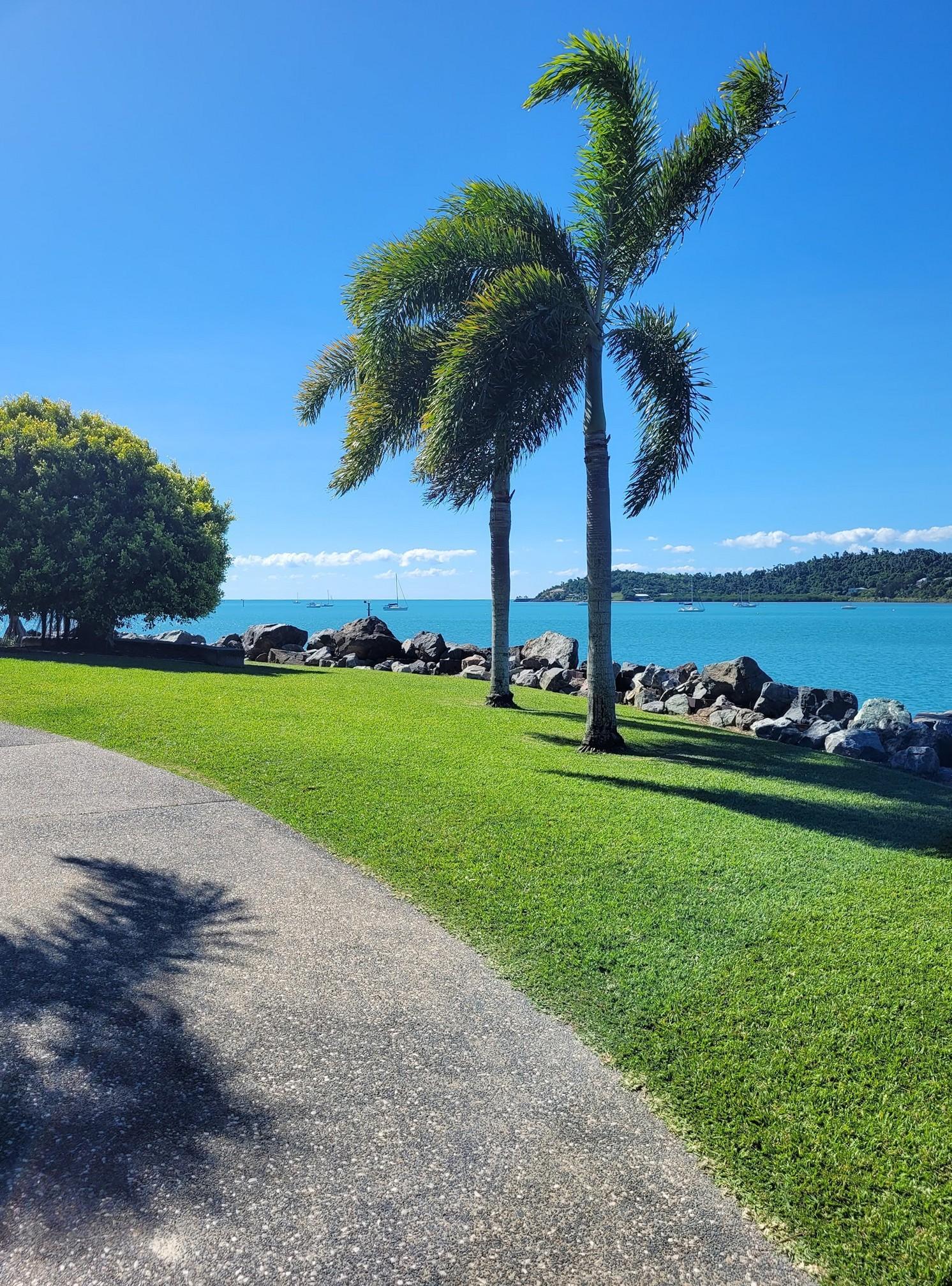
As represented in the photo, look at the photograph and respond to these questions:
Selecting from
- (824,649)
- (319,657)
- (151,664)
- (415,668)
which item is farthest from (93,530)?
(824,649)

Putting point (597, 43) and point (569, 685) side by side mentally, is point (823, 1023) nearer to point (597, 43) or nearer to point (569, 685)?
point (597, 43)

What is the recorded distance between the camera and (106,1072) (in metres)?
3.45

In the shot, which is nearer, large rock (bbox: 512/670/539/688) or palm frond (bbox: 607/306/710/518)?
palm frond (bbox: 607/306/710/518)

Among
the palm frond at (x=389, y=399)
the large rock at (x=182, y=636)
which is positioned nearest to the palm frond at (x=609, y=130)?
the palm frond at (x=389, y=399)

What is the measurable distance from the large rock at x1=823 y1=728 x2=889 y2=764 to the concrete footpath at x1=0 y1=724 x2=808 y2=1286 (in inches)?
435

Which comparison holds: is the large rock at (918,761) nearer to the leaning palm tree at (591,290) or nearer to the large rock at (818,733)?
the large rock at (818,733)

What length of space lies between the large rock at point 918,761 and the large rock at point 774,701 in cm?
406

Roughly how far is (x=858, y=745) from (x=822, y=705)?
160 inches

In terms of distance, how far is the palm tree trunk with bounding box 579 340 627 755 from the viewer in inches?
458

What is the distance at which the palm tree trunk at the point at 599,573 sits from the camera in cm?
1164

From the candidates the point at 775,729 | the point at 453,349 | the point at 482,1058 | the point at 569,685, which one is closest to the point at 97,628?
the point at 569,685

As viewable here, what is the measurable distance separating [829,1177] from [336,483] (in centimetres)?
1454

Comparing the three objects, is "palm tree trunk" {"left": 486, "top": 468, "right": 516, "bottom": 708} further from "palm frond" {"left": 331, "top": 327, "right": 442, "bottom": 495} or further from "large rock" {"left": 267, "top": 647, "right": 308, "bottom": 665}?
"large rock" {"left": 267, "top": 647, "right": 308, "bottom": 665}

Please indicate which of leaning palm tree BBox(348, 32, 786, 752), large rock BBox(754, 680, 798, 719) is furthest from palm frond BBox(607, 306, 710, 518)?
large rock BBox(754, 680, 798, 719)
